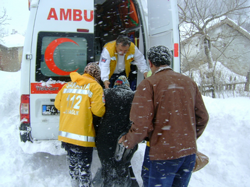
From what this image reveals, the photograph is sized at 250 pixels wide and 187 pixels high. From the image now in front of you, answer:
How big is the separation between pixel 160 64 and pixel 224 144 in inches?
120

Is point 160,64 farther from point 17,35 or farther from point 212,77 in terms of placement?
point 17,35

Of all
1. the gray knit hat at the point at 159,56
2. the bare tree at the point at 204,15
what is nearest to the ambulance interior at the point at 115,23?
the gray knit hat at the point at 159,56

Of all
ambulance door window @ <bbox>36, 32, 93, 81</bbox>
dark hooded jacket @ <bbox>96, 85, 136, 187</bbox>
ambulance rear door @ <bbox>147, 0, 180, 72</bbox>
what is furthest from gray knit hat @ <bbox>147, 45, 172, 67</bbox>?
ambulance door window @ <bbox>36, 32, 93, 81</bbox>

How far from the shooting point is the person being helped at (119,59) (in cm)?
342

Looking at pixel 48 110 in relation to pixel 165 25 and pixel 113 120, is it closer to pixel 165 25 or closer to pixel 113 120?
pixel 113 120

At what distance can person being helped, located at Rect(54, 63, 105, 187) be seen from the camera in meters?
2.38

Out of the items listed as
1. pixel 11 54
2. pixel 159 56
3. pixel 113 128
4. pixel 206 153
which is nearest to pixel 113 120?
pixel 113 128

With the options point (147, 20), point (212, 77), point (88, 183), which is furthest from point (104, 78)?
point (212, 77)

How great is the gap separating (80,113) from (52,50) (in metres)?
1.18

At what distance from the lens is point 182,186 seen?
75.1 inches

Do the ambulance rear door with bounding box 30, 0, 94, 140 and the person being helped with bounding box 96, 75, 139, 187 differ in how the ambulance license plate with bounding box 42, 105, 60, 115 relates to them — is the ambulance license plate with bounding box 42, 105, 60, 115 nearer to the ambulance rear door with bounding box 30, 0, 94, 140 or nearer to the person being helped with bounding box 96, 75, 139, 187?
the ambulance rear door with bounding box 30, 0, 94, 140

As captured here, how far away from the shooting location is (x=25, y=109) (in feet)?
9.59

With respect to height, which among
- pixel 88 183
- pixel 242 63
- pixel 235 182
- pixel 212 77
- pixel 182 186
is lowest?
pixel 235 182

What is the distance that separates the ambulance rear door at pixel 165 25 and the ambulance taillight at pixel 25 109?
2.11 m
